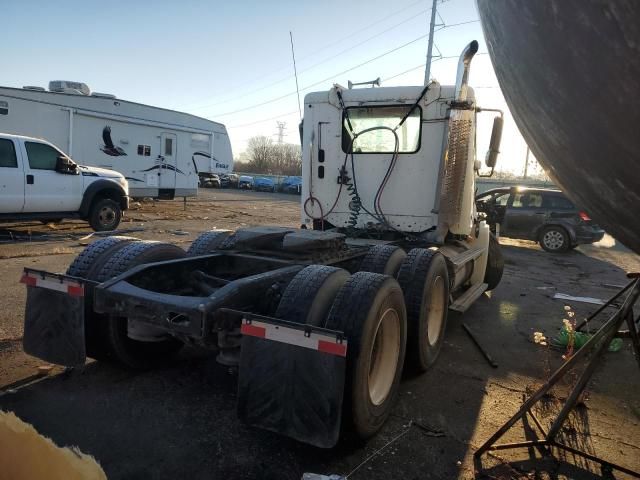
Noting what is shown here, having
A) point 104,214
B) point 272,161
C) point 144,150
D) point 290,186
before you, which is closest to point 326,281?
point 104,214

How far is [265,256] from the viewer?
4.31 m

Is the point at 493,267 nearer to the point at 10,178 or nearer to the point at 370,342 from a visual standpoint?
the point at 370,342

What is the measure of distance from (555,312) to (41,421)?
6.25 meters

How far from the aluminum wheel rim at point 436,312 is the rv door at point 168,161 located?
47.8 ft

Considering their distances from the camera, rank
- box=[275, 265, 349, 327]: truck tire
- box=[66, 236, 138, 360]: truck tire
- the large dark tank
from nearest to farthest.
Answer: the large dark tank → box=[275, 265, 349, 327]: truck tire → box=[66, 236, 138, 360]: truck tire

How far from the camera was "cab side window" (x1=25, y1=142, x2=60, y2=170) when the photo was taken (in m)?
9.55

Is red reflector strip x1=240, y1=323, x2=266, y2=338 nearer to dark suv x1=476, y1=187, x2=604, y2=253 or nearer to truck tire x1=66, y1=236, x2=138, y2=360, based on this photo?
truck tire x1=66, y1=236, x2=138, y2=360

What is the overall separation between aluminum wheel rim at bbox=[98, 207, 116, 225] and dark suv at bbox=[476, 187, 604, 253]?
9243mm

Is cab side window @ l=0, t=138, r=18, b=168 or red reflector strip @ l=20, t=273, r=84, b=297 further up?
cab side window @ l=0, t=138, r=18, b=168

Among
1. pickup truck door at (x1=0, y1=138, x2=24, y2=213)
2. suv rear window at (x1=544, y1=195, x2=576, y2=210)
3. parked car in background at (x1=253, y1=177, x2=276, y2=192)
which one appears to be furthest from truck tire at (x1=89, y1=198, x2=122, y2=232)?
parked car in background at (x1=253, y1=177, x2=276, y2=192)

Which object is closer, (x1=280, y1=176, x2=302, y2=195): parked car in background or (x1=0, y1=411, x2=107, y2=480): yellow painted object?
(x1=0, y1=411, x2=107, y2=480): yellow painted object

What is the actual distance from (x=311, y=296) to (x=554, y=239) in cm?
1178

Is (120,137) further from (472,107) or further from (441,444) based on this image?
(441,444)

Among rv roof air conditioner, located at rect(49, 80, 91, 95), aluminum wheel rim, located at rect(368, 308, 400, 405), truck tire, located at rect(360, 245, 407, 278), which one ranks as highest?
rv roof air conditioner, located at rect(49, 80, 91, 95)
